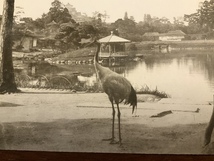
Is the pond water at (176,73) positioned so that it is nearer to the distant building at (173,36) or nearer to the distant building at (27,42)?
the distant building at (173,36)

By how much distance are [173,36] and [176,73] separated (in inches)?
12.6

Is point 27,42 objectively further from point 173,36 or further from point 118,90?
point 173,36

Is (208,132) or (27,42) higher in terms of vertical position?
(27,42)

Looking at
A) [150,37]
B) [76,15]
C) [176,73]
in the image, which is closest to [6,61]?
[76,15]

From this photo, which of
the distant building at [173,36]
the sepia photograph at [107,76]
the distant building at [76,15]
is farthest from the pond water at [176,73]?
the distant building at [76,15]

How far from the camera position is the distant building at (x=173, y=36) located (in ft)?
8.85

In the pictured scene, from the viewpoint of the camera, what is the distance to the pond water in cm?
257

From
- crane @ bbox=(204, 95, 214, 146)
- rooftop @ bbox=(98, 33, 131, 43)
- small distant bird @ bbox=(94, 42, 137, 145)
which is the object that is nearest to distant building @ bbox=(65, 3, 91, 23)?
rooftop @ bbox=(98, 33, 131, 43)

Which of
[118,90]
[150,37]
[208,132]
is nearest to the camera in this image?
[208,132]

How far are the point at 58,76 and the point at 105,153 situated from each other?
726 mm

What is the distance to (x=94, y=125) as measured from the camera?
2.56 metres

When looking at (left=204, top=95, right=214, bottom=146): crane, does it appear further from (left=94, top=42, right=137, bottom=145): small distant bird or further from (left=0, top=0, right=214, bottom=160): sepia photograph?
(left=94, top=42, right=137, bottom=145): small distant bird

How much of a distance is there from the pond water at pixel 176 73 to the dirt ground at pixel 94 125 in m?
0.09

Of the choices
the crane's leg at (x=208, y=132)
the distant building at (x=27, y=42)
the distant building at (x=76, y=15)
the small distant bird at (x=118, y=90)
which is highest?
A: the distant building at (x=76, y=15)
